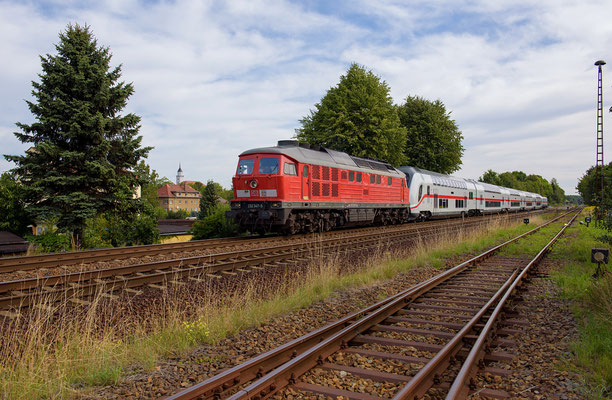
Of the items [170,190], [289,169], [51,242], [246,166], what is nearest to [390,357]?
[289,169]

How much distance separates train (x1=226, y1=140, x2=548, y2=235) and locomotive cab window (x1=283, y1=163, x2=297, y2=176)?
→ 0.04 metres

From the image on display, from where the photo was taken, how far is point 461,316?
250 inches

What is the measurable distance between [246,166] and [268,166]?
1.22 meters

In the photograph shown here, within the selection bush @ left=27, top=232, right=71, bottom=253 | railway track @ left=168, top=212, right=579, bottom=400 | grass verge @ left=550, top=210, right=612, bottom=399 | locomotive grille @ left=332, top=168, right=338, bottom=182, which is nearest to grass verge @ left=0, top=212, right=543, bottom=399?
railway track @ left=168, top=212, right=579, bottom=400

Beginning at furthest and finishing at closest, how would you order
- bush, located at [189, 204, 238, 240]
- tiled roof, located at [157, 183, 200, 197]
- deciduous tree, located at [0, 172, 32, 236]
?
tiled roof, located at [157, 183, 200, 197], bush, located at [189, 204, 238, 240], deciduous tree, located at [0, 172, 32, 236]

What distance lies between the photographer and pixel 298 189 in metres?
15.8

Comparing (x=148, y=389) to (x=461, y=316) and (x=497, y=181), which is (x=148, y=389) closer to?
(x=461, y=316)

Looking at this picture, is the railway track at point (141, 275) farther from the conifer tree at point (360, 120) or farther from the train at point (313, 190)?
the conifer tree at point (360, 120)

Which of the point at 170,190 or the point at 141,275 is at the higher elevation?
the point at 170,190

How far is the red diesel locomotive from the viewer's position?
15.3 meters

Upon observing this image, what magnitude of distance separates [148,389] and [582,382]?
4.27 m

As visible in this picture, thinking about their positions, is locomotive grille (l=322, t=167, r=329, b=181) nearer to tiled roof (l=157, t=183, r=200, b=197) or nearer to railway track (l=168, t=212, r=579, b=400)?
railway track (l=168, t=212, r=579, b=400)

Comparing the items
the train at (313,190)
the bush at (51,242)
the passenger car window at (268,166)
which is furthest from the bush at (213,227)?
the bush at (51,242)

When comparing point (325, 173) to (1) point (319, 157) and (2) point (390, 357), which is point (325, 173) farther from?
(2) point (390, 357)
